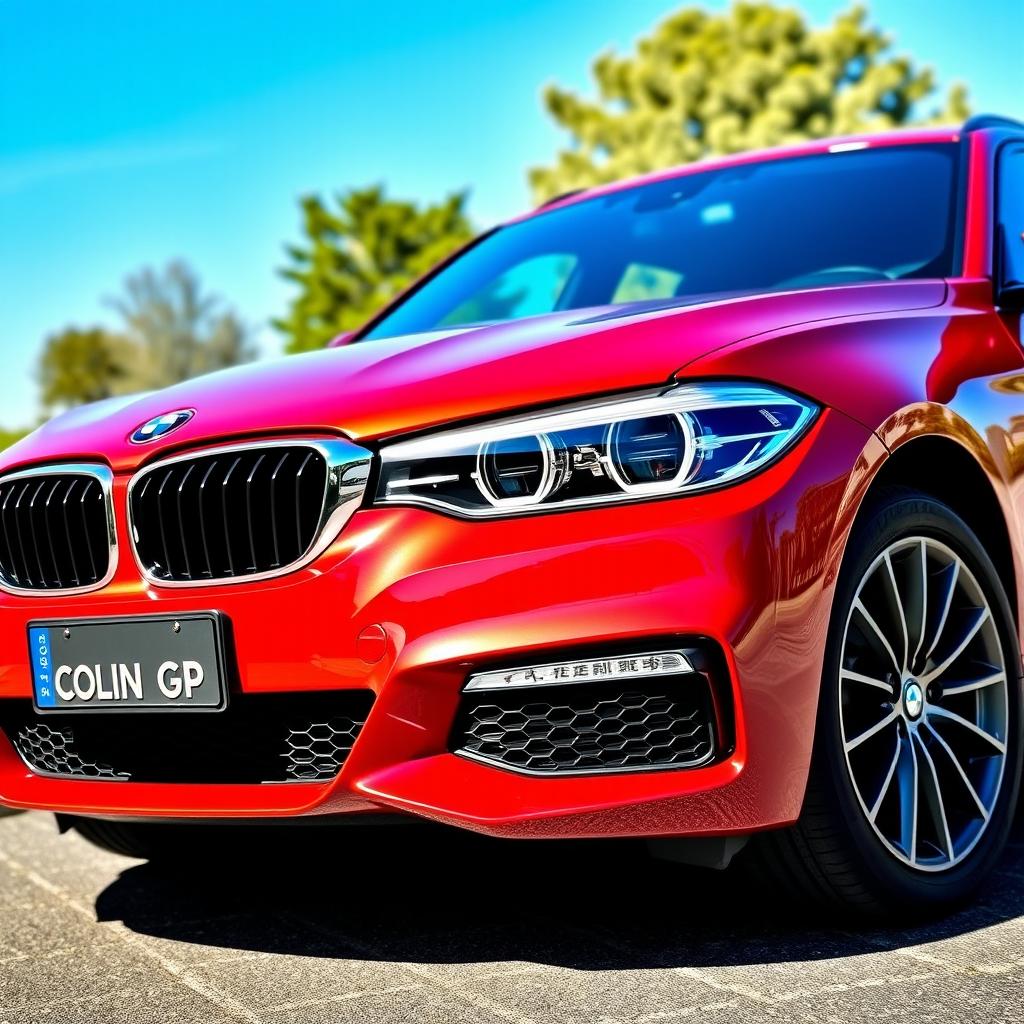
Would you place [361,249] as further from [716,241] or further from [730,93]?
[716,241]

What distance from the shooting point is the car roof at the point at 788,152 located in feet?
13.8

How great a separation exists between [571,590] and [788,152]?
2.45 m

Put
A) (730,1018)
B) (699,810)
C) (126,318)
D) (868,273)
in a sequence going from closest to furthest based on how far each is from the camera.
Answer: (730,1018), (699,810), (868,273), (126,318)

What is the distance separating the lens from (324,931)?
9.89 ft

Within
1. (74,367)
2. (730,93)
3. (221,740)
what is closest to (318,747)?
(221,740)

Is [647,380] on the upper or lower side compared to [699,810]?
upper

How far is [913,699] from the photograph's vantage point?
2.97 m

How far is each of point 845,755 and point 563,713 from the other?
0.52 meters

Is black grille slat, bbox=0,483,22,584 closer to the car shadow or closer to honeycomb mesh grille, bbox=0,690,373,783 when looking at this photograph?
honeycomb mesh grille, bbox=0,690,373,783

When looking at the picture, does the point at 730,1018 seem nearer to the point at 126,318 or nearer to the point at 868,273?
the point at 868,273

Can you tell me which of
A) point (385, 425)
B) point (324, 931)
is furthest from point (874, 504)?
point (324, 931)

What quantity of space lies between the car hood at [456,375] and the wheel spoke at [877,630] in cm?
53

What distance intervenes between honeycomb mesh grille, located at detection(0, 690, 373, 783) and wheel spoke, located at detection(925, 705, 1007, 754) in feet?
3.80

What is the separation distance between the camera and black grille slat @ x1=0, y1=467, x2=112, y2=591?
296 centimetres
